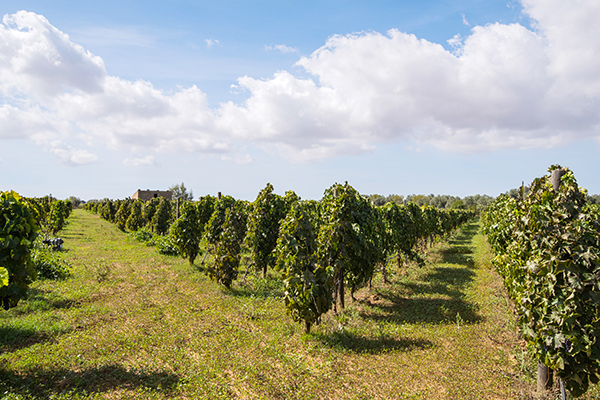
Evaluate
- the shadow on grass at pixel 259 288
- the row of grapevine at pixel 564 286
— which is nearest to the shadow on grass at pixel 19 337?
the shadow on grass at pixel 259 288

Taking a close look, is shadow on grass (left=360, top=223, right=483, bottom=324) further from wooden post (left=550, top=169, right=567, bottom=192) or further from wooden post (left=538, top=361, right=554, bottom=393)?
wooden post (left=550, top=169, right=567, bottom=192)

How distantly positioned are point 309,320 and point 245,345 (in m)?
1.81

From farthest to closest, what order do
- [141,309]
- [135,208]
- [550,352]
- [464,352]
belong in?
1. [135,208]
2. [141,309]
3. [464,352]
4. [550,352]

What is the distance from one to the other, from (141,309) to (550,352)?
11.2m

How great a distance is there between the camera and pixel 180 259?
19734 millimetres

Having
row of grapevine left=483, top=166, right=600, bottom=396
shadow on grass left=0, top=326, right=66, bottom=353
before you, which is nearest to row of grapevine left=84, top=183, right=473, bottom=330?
row of grapevine left=483, top=166, right=600, bottom=396

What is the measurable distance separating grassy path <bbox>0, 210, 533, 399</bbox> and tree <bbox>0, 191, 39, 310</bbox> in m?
1.60

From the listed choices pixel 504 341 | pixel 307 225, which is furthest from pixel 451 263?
pixel 307 225

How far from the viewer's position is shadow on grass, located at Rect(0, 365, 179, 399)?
6.16 meters

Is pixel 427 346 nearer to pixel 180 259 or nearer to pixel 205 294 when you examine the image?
pixel 205 294

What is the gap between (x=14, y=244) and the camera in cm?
679

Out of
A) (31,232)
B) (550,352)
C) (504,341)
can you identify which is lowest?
(504,341)

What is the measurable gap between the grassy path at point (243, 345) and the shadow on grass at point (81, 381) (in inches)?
0.8

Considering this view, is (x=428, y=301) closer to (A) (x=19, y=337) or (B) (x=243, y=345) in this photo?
(B) (x=243, y=345)
